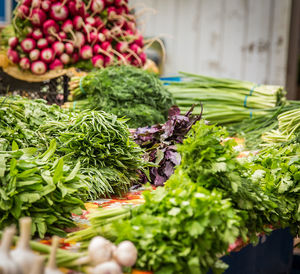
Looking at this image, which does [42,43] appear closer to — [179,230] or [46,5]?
[46,5]

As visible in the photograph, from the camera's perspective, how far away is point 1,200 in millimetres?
1260

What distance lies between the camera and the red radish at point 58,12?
127 inches

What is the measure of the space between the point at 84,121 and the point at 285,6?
4567mm

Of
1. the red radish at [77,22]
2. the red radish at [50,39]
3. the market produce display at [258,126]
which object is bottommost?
the market produce display at [258,126]

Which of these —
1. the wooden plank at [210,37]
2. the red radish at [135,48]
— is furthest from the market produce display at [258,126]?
the wooden plank at [210,37]

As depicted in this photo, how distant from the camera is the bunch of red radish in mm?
3234

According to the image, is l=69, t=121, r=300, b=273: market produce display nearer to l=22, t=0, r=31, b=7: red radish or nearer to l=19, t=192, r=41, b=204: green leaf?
l=19, t=192, r=41, b=204: green leaf

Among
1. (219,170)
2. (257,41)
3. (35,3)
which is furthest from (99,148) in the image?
(257,41)

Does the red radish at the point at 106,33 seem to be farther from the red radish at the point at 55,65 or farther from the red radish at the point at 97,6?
the red radish at the point at 55,65

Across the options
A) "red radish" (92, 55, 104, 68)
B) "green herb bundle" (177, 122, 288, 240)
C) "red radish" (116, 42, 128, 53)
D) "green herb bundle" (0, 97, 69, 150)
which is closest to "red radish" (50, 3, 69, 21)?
"red radish" (92, 55, 104, 68)

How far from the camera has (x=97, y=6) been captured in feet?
11.1

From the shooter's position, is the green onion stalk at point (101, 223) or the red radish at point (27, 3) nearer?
the green onion stalk at point (101, 223)

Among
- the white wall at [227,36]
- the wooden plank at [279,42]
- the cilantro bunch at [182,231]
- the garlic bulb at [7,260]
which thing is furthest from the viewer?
the white wall at [227,36]

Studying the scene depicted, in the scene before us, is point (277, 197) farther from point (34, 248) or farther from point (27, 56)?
point (27, 56)
